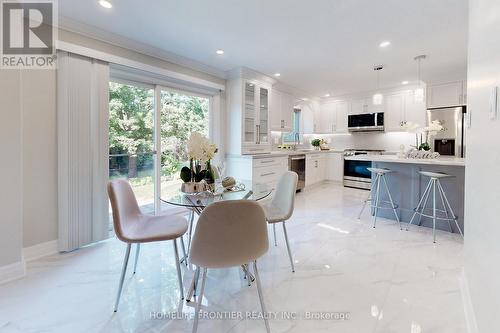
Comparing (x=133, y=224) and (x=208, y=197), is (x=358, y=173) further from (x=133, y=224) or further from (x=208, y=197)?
(x=133, y=224)

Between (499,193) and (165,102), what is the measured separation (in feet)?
12.1

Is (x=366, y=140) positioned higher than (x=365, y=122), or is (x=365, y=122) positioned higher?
(x=365, y=122)

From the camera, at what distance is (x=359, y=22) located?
2568 millimetres

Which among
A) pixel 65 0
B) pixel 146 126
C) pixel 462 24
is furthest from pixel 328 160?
pixel 65 0

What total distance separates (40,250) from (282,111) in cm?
463

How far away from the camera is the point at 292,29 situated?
2748mm

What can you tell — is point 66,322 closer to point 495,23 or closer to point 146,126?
point 146,126

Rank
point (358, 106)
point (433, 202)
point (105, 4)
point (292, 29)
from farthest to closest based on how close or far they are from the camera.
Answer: point (358, 106)
point (433, 202)
point (292, 29)
point (105, 4)

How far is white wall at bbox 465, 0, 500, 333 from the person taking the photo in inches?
38.3

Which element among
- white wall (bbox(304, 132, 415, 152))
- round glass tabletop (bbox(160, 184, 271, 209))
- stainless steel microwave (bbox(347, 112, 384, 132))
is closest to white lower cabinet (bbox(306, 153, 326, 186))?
white wall (bbox(304, 132, 415, 152))

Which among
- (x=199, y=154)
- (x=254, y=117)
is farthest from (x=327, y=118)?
(x=199, y=154)

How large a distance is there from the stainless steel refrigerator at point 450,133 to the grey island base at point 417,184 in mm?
1794

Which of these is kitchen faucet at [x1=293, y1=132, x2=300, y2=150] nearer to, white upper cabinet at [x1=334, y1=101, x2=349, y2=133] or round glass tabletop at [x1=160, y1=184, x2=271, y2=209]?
white upper cabinet at [x1=334, y1=101, x2=349, y2=133]

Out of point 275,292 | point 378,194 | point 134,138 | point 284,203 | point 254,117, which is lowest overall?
point 275,292
